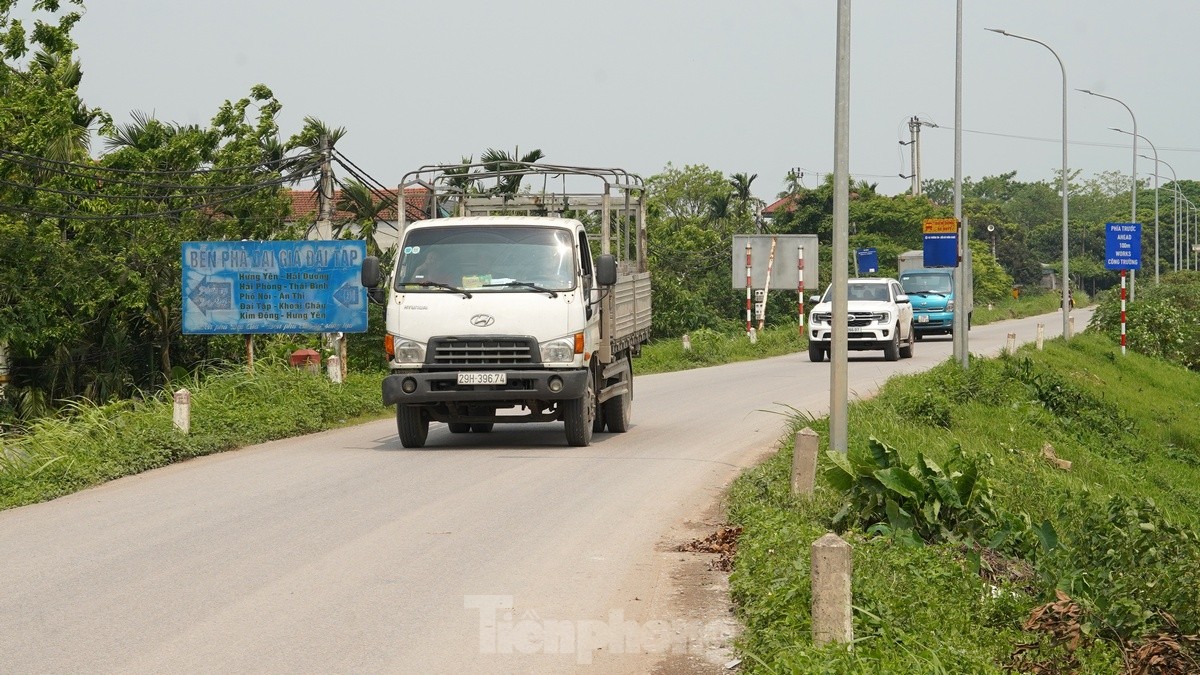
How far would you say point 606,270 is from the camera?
1445cm

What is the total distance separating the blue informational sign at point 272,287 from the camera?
2064 centimetres

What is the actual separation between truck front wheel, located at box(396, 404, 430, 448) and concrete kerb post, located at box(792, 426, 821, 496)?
5876mm

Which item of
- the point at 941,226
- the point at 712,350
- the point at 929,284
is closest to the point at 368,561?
the point at 941,226

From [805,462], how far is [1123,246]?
29.0m

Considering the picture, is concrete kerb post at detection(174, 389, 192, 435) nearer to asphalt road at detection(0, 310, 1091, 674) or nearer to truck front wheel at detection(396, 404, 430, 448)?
asphalt road at detection(0, 310, 1091, 674)

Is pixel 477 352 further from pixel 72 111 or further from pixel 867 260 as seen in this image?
pixel 867 260

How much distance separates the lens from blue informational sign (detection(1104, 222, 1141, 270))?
119 feet

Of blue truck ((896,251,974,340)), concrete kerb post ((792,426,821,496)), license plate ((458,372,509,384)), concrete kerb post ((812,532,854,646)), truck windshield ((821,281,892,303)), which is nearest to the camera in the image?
concrete kerb post ((812,532,854,646))

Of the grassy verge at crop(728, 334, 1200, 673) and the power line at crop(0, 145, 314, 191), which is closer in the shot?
the grassy verge at crop(728, 334, 1200, 673)

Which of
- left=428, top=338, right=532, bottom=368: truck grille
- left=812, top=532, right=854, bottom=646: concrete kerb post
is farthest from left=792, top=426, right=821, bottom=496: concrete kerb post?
left=428, top=338, right=532, bottom=368: truck grille

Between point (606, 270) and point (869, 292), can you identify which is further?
point (869, 292)

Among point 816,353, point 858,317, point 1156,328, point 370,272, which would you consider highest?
point 370,272

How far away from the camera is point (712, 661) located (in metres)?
6.58

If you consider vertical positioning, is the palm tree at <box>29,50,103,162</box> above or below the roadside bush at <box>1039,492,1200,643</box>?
above
